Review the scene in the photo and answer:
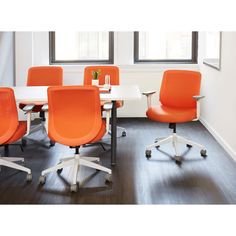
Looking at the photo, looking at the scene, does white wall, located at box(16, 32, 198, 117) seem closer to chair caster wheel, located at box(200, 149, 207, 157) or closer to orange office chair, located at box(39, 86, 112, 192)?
chair caster wheel, located at box(200, 149, 207, 157)

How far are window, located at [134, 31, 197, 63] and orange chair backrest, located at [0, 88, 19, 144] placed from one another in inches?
136

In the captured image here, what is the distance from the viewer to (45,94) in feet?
13.2

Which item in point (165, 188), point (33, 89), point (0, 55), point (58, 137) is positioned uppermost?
point (0, 55)

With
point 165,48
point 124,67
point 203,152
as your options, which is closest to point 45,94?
point 203,152

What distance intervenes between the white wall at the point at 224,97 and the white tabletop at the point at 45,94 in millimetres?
1046

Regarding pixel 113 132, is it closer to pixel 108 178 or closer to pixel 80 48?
pixel 108 178

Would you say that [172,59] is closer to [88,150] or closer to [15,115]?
[88,150]

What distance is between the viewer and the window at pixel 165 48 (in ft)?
21.5

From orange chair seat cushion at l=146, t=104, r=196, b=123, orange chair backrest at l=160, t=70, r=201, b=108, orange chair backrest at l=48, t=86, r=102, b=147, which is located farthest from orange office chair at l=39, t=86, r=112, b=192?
orange chair backrest at l=160, t=70, r=201, b=108

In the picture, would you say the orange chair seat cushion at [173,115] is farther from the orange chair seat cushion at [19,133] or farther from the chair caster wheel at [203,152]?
the orange chair seat cushion at [19,133]

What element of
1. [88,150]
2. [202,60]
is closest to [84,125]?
[88,150]

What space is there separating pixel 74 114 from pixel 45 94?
824mm

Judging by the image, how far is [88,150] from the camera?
456cm
